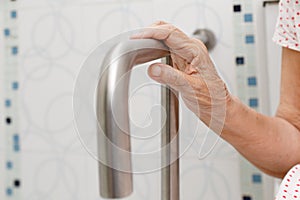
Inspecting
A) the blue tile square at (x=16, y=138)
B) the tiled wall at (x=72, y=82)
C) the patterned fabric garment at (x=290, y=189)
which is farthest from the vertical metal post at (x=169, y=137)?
the blue tile square at (x=16, y=138)

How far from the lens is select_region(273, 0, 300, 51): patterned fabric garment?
68 cm

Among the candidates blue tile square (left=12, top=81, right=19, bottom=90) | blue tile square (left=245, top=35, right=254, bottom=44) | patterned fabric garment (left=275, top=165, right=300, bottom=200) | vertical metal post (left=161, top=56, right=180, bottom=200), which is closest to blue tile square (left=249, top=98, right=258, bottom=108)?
blue tile square (left=245, top=35, right=254, bottom=44)

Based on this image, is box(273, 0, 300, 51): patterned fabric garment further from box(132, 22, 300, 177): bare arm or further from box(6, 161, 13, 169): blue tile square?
box(6, 161, 13, 169): blue tile square

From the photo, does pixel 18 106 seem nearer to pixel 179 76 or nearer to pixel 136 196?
pixel 136 196

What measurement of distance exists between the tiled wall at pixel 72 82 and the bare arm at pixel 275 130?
0.68 ft

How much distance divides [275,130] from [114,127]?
0.42m

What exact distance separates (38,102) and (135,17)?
1.09 feet

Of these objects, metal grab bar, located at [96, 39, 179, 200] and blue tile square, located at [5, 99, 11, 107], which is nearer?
metal grab bar, located at [96, 39, 179, 200]

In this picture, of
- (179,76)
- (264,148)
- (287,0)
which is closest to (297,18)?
(287,0)

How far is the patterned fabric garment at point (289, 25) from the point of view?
0.68m

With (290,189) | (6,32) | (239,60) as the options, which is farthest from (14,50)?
(290,189)

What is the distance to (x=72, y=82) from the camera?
1010mm

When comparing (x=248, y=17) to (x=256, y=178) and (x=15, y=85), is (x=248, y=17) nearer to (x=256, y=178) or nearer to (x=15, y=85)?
(x=256, y=178)

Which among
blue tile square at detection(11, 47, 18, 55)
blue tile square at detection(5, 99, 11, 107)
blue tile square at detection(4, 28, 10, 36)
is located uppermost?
blue tile square at detection(4, 28, 10, 36)
